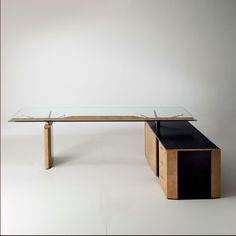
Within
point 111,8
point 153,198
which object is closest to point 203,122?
point 111,8

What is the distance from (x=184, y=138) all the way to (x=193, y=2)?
9.38ft

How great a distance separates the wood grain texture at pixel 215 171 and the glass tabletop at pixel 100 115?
772 mm

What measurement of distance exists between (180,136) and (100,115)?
867 millimetres

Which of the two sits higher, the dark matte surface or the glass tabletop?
the glass tabletop

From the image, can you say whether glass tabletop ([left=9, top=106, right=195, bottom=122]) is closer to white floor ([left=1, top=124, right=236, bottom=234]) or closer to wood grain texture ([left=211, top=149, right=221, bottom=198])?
white floor ([left=1, top=124, right=236, bottom=234])

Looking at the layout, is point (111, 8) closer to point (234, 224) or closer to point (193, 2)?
point (193, 2)

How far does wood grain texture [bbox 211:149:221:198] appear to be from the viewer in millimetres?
2697

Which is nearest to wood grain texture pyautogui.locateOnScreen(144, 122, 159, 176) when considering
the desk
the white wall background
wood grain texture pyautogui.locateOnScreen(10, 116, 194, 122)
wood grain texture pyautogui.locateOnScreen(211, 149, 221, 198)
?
the desk

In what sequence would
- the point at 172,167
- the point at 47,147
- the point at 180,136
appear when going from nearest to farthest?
the point at 172,167 → the point at 180,136 → the point at 47,147

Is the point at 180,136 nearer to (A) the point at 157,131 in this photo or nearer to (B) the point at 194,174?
(A) the point at 157,131

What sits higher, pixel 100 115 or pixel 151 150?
pixel 100 115

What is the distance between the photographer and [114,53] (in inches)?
207

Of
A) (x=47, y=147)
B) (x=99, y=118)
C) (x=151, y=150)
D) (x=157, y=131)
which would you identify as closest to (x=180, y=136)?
(x=157, y=131)

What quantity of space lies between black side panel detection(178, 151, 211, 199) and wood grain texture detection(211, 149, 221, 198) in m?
0.02
